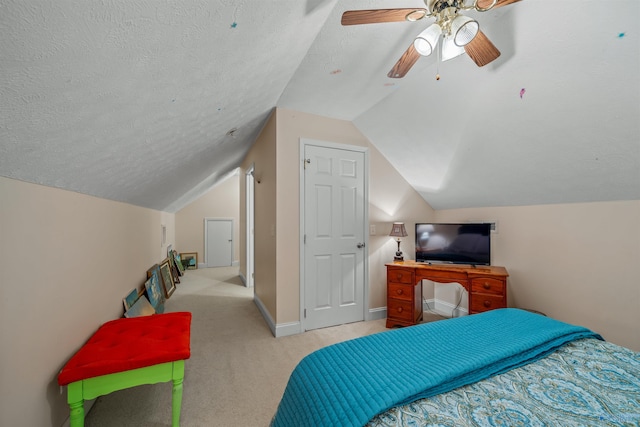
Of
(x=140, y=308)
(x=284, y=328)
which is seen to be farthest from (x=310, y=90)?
(x=140, y=308)

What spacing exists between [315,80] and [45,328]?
7.72ft

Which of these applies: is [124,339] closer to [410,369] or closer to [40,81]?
[40,81]

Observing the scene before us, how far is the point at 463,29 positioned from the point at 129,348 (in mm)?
2434

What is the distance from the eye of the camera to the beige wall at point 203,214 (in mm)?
6629

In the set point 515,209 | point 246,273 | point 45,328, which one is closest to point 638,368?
point 515,209

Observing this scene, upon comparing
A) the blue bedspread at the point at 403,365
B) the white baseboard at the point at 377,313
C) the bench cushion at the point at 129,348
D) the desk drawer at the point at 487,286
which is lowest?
the white baseboard at the point at 377,313

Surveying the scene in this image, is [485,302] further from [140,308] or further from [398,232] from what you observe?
[140,308]

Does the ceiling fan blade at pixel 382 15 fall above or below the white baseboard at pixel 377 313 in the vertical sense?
above

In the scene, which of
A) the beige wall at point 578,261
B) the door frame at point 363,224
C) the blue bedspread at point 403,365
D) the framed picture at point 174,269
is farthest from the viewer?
the framed picture at point 174,269

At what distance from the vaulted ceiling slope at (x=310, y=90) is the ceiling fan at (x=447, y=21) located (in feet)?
0.88

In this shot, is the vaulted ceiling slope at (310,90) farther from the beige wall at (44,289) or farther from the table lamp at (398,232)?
the table lamp at (398,232)

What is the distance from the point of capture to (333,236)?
3.01 metres

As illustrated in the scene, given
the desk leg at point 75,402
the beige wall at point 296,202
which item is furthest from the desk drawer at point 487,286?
the desk leg at point 75,402

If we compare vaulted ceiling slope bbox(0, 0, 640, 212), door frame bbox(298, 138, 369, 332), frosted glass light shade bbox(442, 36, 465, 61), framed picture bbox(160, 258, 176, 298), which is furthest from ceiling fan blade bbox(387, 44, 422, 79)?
framed picture bbox(160, 258, 176, 298)
